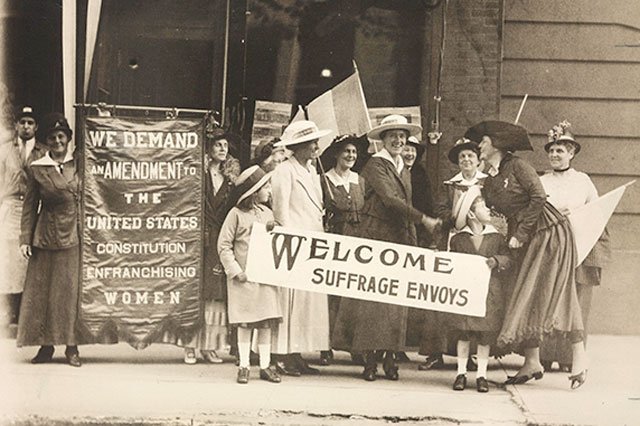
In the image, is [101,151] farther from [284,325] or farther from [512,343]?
[512,343]

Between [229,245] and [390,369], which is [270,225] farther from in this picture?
[390,369]

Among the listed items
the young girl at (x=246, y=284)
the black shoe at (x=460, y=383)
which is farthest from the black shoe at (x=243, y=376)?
the black shoe at (x=460, y=383)

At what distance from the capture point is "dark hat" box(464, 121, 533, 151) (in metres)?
9.76

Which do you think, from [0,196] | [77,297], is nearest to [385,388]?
[77,297]

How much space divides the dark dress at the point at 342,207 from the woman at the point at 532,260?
111 centimetres

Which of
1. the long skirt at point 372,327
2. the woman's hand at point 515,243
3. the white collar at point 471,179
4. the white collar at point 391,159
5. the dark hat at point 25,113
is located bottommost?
the long skirt at point 372,327

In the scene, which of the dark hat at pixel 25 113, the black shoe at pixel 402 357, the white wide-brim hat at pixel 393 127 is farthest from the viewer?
the dark hat at pixel 25 113

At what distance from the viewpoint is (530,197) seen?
31.3 feet

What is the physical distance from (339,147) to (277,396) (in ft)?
7.62

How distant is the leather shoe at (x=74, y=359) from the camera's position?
9.75m

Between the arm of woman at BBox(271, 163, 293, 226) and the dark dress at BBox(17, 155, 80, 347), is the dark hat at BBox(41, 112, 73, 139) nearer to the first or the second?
the dark dress at BBox(17, 155, 80, 347)

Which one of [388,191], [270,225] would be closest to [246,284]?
[270,225]

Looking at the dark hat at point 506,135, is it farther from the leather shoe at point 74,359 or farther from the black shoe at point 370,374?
the leather shoe at point 74,359

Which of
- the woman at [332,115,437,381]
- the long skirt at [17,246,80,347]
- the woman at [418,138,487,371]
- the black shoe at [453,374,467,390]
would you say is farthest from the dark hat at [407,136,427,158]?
the long skirt at [17,246,80,347]
